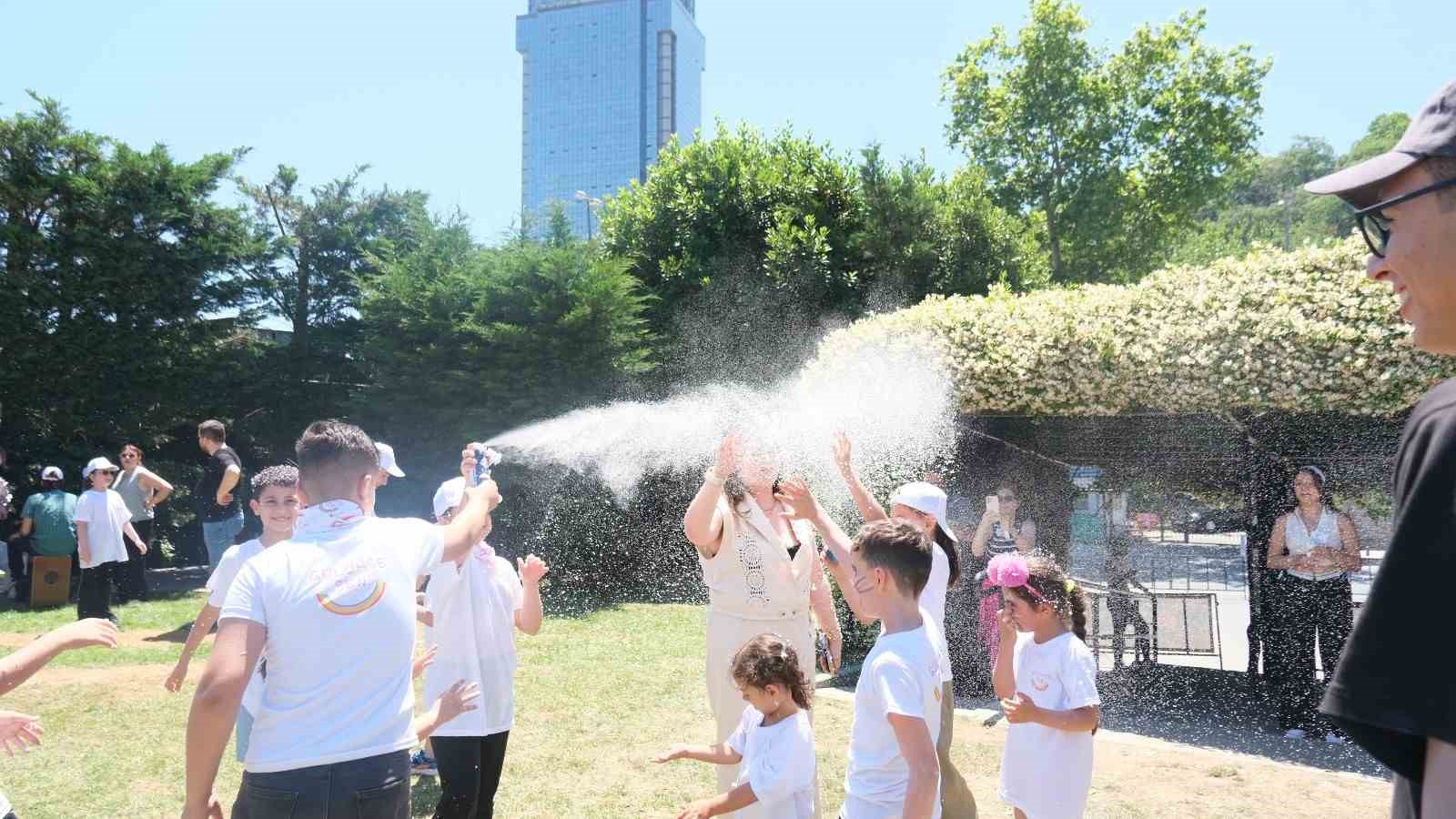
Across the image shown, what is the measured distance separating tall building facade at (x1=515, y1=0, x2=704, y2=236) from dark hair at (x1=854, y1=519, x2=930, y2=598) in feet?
440

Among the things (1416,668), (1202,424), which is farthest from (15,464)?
(1416,668)

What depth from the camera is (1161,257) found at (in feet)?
93.9

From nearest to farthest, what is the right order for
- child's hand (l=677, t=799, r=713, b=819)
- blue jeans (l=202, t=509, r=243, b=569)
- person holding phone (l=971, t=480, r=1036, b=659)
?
child's hand (l=677, t=799, r=713, b=819)
person holding phone (l=971, t=480, r=1036, b=659)
blue jeans (l=202, t=509, r=243, b=569)

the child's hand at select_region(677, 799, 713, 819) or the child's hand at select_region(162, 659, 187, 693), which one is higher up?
the child's hand at select_region(162, 659, 187, 693)

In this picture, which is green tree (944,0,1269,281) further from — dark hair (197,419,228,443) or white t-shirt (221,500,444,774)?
white t-shirt (221,500,444,774)

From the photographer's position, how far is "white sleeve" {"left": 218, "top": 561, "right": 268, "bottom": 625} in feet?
9.52

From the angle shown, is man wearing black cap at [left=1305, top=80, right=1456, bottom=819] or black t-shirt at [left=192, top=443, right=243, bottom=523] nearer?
man wearing black cap at [left=1305, top=80, right=1456, bottom=819]

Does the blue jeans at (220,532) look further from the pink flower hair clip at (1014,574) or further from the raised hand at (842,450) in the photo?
the pink flower hair clip at (1014,574)

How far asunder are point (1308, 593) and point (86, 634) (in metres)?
7.96

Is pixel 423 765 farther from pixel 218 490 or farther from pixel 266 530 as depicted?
pixel 218 490

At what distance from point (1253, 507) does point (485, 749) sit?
279 inches

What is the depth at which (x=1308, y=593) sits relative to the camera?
774 centimetres

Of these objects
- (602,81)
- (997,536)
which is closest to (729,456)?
(997,536)

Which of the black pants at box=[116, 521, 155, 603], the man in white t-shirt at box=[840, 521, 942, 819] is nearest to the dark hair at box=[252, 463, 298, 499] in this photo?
the man in white t-shirt at box=[840, 521, 942, 819]
